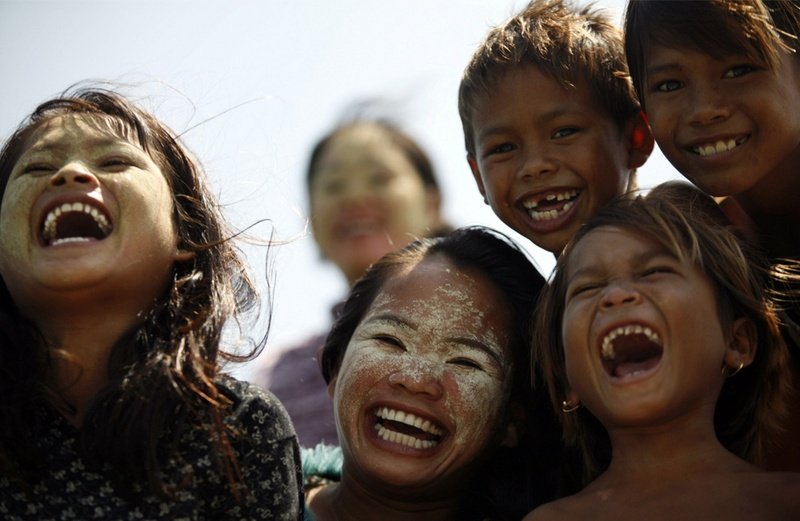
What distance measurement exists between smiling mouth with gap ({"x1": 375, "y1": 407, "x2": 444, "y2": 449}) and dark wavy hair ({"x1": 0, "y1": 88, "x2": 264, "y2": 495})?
40 cm

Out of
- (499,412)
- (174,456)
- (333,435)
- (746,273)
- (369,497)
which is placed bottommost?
(333,435)

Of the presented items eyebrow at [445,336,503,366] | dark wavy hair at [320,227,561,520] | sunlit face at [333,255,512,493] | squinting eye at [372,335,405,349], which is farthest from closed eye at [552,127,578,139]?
squinting eye at [372,335,405,349]

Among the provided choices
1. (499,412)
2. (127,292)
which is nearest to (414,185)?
(499,412)

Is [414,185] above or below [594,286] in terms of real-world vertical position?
below

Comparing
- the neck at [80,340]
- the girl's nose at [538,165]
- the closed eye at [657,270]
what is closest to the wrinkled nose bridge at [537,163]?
the girl's nose at [538,165]

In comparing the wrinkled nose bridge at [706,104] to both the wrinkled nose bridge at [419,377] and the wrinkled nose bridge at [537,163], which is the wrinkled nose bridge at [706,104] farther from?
the wrinkled nose bridge at [419,377]

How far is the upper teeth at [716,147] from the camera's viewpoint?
306cm

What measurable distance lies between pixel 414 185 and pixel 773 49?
2689 mm

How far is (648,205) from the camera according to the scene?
9.44 ft

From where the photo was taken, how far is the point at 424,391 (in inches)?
119

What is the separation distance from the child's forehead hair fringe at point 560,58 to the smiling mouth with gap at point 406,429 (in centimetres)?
116

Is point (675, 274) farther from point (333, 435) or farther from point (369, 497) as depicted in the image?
point (333, 435)

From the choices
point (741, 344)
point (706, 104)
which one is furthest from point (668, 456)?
point (706, 104)

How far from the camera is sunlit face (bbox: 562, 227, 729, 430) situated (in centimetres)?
258
